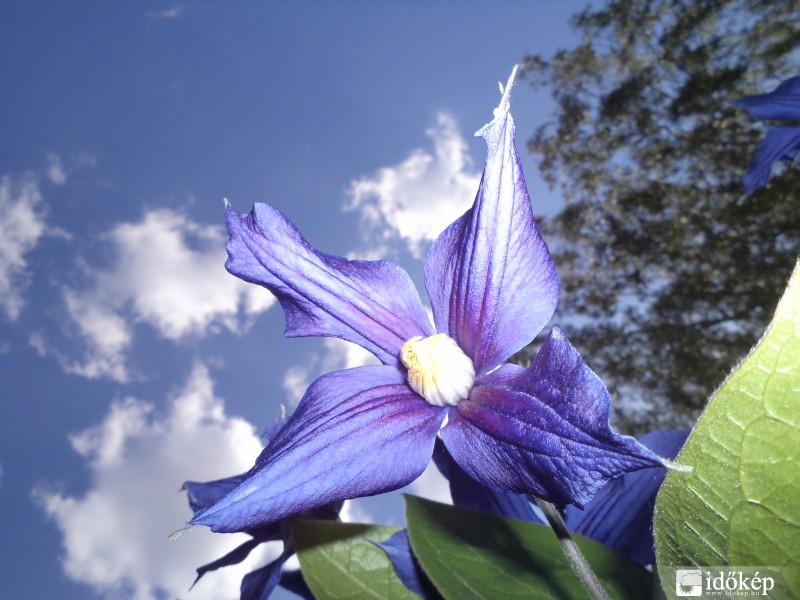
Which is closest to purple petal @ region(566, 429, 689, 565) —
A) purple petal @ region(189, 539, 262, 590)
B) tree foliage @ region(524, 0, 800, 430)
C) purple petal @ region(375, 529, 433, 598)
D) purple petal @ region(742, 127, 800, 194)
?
purple petal @ region(375, 529, 433, 598)

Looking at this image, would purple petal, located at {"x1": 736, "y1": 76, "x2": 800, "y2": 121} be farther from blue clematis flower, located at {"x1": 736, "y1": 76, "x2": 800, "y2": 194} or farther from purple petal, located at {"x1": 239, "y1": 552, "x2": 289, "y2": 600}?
purple petal, located at {"x1": 239, "y1": 552, "x2": 289, "y2": 600}

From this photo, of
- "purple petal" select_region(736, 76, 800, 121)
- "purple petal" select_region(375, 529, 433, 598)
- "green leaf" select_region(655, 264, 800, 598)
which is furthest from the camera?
"purple petal" select_region(736, 76, 800, 121)

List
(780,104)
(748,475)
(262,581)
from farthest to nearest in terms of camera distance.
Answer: (780,104) < (262,581) < (748,475)

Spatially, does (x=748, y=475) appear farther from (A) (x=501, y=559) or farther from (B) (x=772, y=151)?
(B) (x=772, y=151)

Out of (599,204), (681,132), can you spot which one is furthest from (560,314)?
(681,132)

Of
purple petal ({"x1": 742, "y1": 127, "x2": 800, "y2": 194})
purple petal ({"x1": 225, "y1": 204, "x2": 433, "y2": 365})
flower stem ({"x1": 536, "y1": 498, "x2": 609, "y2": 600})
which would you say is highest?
purple petal ({"x1": 742, "y1": 127, "x2": 800, "y2": 194})

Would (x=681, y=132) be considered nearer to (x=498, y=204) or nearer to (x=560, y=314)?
(x=560, y=314)

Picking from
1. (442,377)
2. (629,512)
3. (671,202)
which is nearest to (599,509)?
(629,512)

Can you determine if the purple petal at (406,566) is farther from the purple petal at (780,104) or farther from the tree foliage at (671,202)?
the tree foliage at (671,202)
